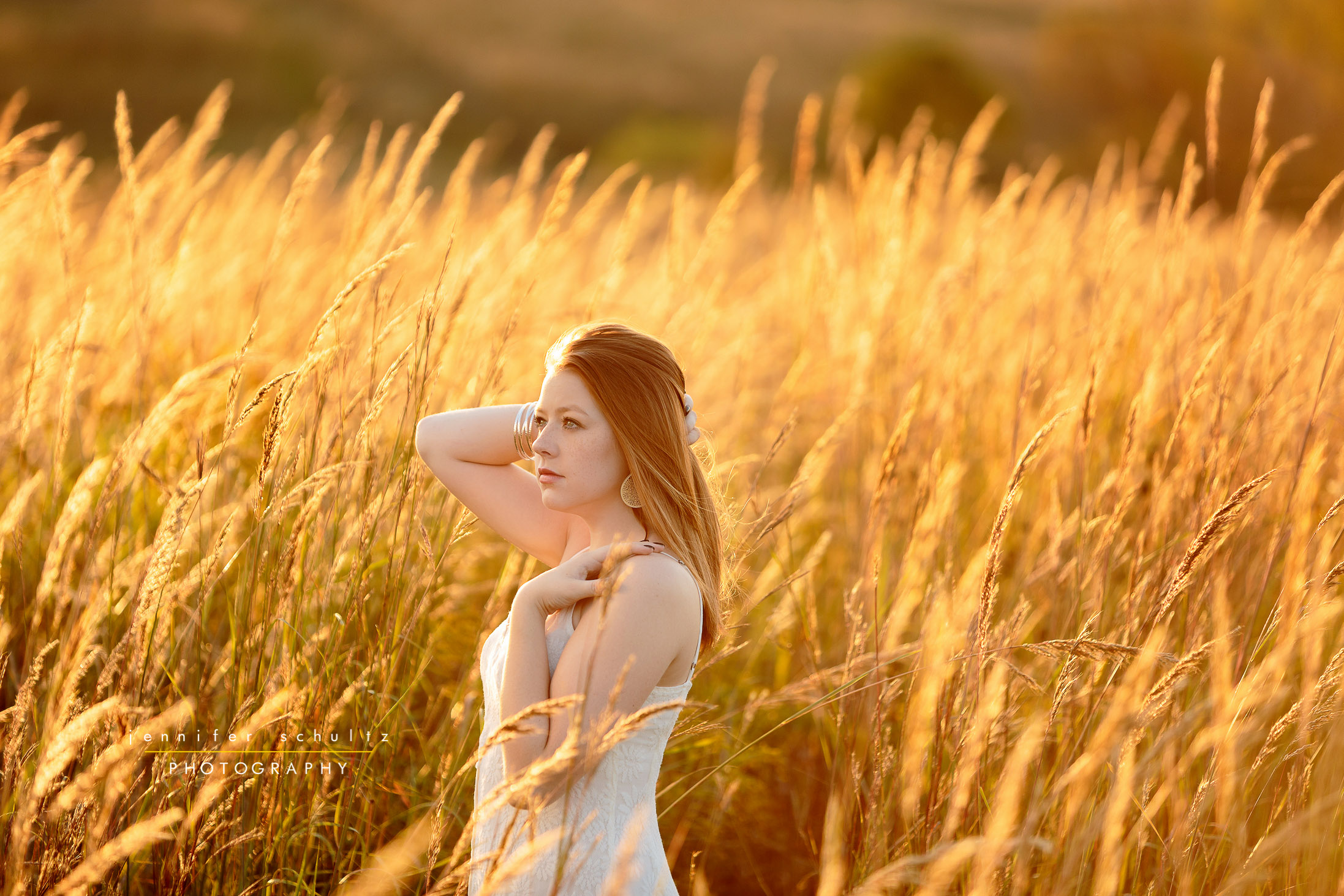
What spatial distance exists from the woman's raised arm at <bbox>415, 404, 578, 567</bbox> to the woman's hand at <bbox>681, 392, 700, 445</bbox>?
260 millimetres

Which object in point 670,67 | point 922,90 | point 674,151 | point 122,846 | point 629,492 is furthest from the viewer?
point 670,67

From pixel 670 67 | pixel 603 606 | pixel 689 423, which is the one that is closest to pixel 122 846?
pixel 603 606

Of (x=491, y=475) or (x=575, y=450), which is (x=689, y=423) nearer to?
(x=575, y=450)

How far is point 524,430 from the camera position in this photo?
1.38 metres

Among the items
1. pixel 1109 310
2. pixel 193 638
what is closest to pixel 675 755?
pixel 193 638

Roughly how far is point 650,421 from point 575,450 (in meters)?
0.11

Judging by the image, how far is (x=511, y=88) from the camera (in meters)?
27.2

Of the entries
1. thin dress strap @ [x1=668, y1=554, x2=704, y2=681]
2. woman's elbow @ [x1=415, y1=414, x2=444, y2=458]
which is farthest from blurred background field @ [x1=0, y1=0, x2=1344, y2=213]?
thin dress strap @ [x1=668, y1=554, x2=704, y2=681]

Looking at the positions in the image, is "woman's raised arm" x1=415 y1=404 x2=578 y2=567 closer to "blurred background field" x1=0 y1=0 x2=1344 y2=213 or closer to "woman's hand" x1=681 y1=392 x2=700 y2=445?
"woman's hand" x1=681 y1=392 x2=700 y2=445

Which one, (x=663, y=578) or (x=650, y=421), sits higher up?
(x=650, y=421)

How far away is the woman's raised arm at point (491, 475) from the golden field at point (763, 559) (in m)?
0.12

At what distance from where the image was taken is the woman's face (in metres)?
1.25

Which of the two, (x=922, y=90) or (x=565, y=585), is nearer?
(x=565, y=585)

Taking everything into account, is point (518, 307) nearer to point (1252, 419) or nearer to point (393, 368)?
point (393, 368)
